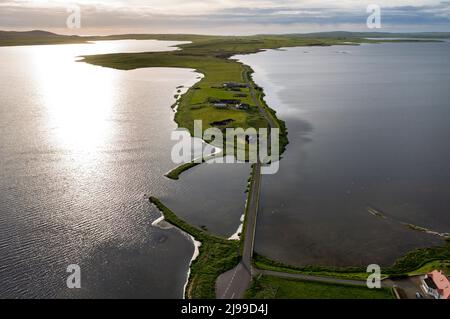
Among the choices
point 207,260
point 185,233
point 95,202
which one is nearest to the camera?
point 207,260

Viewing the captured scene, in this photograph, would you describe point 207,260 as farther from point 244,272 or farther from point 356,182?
point 356,182

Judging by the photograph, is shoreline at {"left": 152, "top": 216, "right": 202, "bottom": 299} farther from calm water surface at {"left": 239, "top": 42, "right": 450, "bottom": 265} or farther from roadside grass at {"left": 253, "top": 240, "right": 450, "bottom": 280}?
calm water surface at {"left": 239, "top": 42, "right": 450, "bottom": 265}

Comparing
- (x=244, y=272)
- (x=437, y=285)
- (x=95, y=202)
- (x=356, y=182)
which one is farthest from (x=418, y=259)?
(x=95, y=202)

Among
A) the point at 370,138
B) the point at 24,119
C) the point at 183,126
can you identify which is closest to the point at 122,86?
the point at 24,119

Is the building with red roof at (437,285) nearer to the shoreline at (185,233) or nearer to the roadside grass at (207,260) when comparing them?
the roadside grass at (207,260)

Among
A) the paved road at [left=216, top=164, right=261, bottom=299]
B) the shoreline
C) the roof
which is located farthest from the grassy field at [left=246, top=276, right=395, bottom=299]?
the shoreline

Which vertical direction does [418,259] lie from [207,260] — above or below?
above
